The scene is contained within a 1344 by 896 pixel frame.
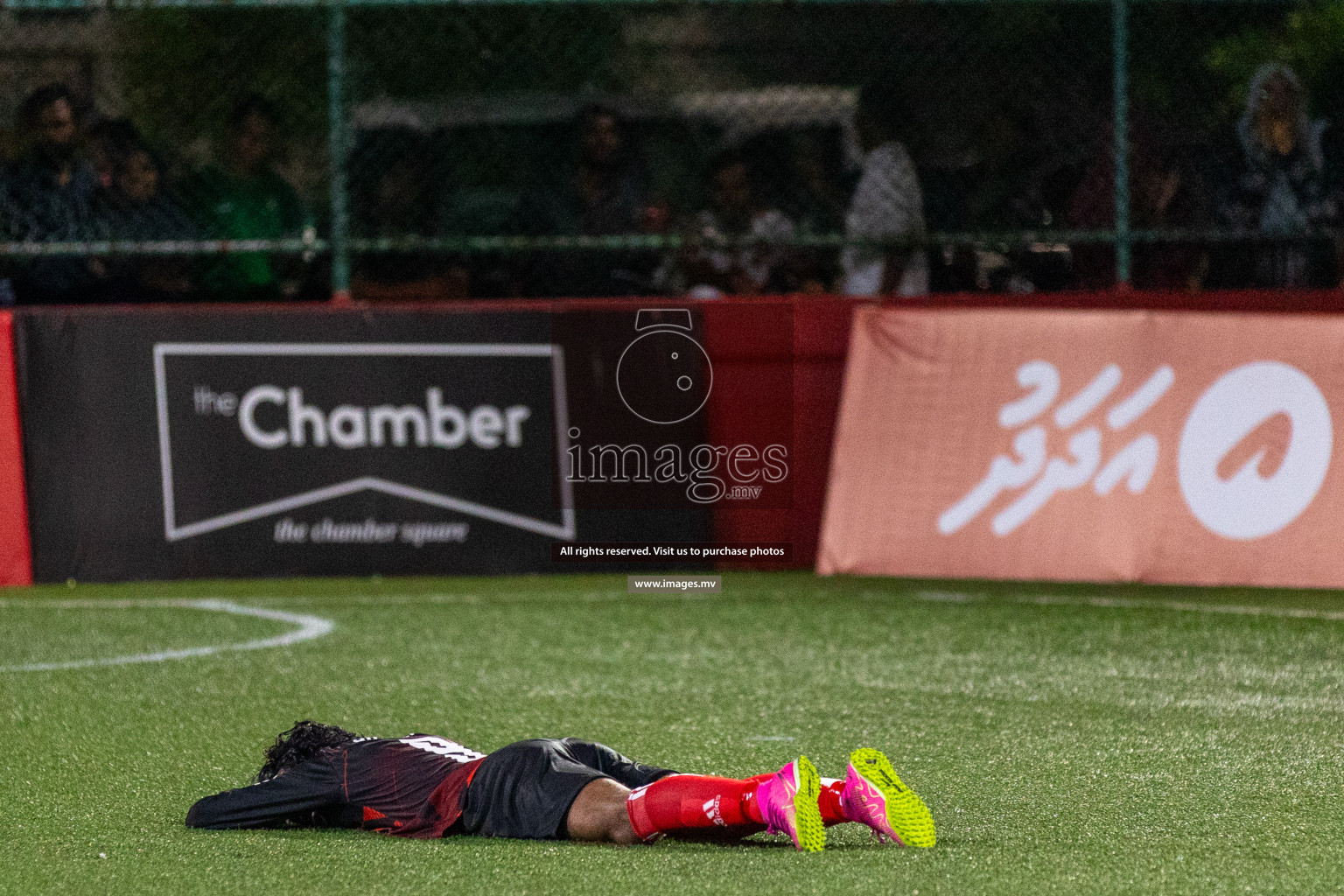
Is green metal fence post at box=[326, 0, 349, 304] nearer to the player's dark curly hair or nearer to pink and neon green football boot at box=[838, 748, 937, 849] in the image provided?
the player's dark curly hair

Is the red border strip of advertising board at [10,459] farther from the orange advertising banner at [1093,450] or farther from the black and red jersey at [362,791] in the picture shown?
the black and red jersey at [362,791]

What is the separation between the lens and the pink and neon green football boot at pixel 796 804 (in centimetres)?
386

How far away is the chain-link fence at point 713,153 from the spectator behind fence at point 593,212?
0.05 ft

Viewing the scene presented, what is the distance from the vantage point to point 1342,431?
26.7ft

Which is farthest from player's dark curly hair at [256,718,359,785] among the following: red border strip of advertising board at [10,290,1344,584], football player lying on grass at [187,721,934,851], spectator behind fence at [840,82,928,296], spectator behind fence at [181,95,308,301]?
spectator behind fence at [840,82,928,296]

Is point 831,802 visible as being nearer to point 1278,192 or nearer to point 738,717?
point 738,717

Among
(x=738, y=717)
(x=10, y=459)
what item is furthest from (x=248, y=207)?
(x=738, y=717)

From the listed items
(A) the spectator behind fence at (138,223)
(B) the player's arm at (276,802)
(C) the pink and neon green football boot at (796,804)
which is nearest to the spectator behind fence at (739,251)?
(A) the spectator behind fence at (138,223)

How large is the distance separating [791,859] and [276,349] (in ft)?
18.6

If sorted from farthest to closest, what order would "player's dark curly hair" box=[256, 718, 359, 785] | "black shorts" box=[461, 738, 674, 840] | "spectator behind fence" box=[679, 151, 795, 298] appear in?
1. "spectator behind fence" box=[679, 151, 795, 298]
2. "player's dark curly hair" box=[256, 718, 359, 785]
3. "black shorts" box=[461, 738, 674, 840]

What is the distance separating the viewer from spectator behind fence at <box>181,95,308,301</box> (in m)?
9.54

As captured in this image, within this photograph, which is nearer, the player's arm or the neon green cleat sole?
the neon green cleat sole

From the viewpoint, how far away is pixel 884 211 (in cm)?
948

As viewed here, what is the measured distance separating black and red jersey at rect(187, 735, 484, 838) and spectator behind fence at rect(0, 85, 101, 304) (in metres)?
5.73
